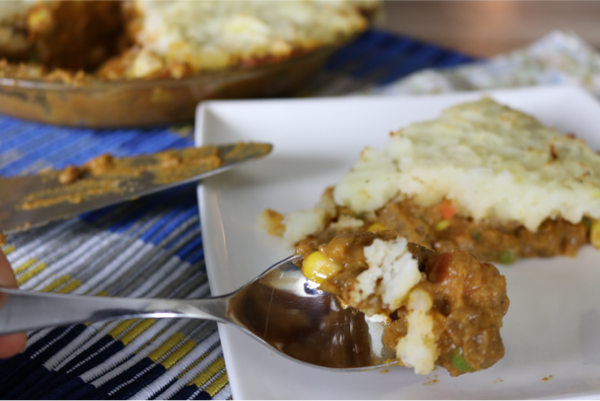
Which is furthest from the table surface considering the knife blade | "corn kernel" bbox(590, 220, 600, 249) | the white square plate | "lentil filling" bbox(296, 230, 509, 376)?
"lentil filling" bbox(296, 230, 509, 376)

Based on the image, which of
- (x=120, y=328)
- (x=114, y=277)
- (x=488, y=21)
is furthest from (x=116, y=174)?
(x=488, y=21)

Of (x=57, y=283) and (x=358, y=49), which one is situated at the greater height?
(x=358, y=49)

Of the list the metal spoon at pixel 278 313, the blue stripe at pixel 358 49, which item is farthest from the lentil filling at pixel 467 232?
the blue stripe at pixel 358 49

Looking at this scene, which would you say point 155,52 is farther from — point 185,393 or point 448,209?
point 185,393

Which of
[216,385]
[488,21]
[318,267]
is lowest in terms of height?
[216,385]

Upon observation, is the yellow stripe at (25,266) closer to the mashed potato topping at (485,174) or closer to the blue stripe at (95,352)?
the blue stripe at (95,352)

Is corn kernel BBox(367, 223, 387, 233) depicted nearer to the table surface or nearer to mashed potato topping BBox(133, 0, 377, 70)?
mashed potato topping BBox(133, 0, 377, 70)
